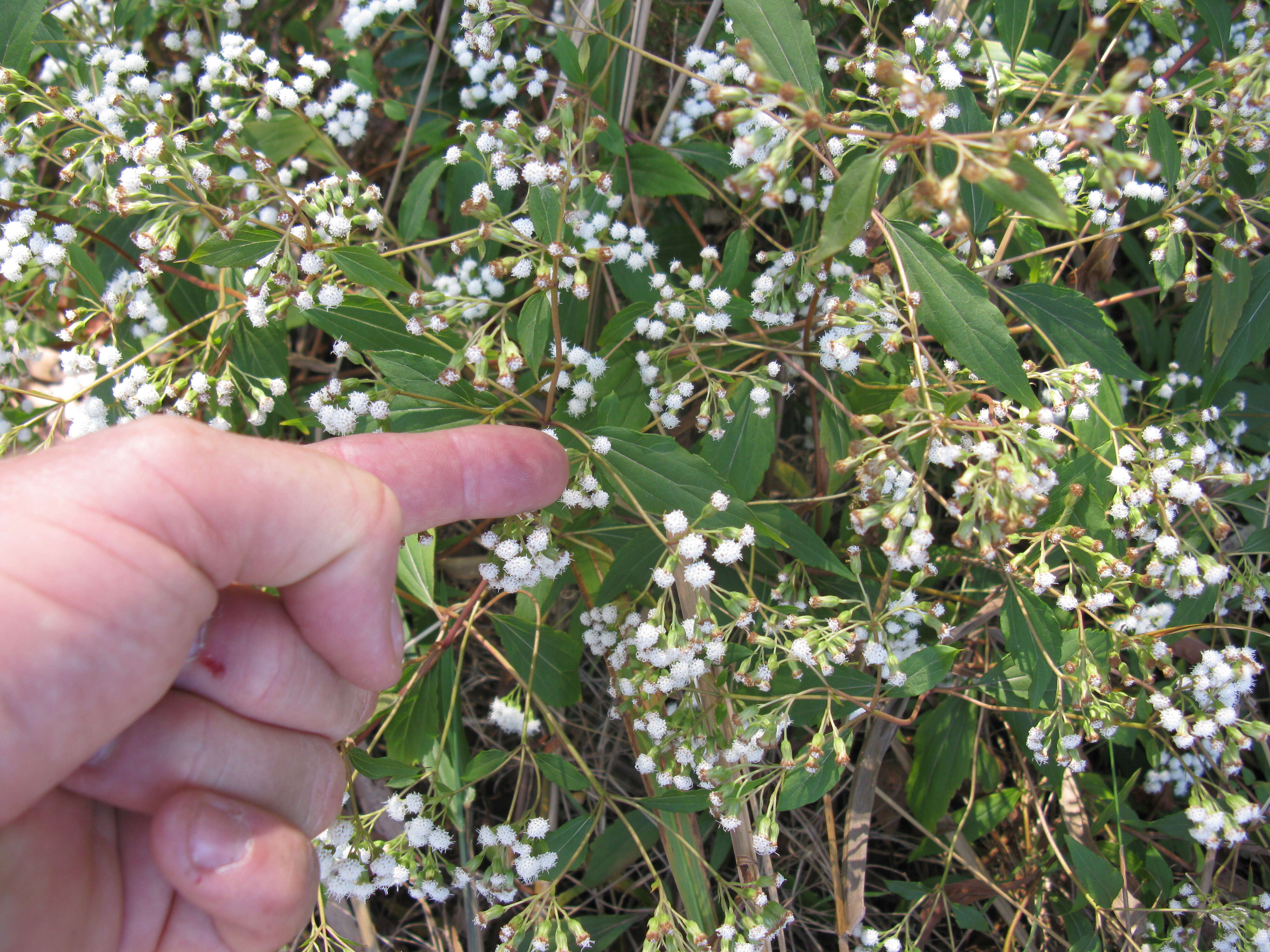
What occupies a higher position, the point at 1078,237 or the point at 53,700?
the point at 1078,237

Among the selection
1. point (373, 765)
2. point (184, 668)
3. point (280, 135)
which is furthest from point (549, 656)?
point (280, 135)

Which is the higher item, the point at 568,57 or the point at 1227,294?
the point at 568,57

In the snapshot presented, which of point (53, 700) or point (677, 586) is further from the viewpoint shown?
point (677, 586)

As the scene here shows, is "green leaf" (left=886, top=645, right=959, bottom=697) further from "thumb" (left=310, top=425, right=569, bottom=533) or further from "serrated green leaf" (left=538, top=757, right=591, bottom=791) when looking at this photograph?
"thumb" (left=310, top=425, right=569, bottom=533)

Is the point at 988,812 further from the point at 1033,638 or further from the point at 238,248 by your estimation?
the point at 238,248

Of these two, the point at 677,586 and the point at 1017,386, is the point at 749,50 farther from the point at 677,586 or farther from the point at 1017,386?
the point at 677,586

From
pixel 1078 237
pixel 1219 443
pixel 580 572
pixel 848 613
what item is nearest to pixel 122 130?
pixel 580 572

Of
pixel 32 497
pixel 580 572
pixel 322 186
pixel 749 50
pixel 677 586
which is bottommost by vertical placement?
pixel 580 572

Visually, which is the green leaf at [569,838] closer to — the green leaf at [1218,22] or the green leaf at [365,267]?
the green leaf at [365,267]
